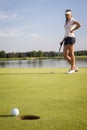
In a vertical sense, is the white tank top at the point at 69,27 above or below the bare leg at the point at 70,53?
above

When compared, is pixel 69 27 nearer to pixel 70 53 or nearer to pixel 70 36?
pixel 70 36

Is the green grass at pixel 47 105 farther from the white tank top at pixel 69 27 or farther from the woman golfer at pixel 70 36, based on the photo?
the white tank top at pixel 69 27

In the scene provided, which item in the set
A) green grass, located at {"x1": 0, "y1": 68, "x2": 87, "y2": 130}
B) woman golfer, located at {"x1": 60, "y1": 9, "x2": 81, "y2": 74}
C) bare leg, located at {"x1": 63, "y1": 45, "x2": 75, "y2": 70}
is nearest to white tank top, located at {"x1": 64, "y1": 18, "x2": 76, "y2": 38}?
woman golfer, located at {"x1": 60, "y1": 9, "x2": 81, "y2": 74}

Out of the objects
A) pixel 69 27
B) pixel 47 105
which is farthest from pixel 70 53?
pixel 47 105

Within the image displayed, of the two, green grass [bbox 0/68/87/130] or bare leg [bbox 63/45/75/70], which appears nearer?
green grass [bbox 0/68/87/130]

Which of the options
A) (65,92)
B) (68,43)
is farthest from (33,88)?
(68,43)

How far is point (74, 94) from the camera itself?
274 inches

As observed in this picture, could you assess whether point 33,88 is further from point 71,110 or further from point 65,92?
point 71,110

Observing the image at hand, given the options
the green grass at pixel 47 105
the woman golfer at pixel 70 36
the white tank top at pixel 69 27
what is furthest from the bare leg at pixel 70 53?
the green grass at pixel 47 105

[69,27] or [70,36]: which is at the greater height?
[69,27]

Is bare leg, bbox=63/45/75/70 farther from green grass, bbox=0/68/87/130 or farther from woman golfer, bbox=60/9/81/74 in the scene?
green grass, bbox=0/68/87/130

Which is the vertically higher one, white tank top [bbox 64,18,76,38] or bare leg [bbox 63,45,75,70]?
white tank top [bbox 64,18,76,38]

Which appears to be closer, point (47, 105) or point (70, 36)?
point (47, 105)

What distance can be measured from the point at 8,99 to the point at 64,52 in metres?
6.82
